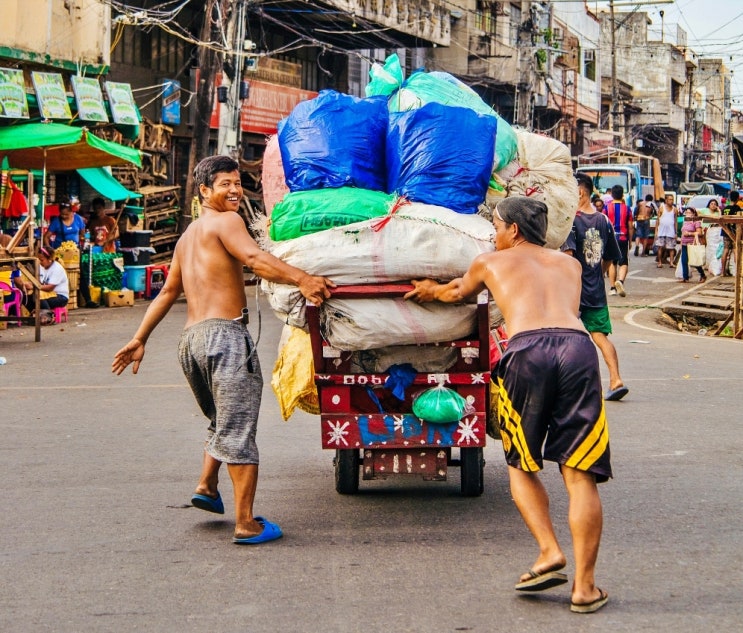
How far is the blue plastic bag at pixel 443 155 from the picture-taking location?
5.64m

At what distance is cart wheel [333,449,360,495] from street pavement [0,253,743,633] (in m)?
0.12

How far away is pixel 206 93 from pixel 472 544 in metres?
18.8

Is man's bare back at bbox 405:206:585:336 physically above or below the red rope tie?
below

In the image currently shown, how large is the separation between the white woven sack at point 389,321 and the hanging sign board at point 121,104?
56.0 feet

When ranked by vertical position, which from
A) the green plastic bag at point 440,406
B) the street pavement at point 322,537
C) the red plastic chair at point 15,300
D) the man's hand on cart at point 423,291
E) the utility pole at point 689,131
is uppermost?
the utility pole at point 689,131

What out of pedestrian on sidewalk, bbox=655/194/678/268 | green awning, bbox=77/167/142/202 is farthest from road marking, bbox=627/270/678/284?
green awning, bbox=77/167/142/202

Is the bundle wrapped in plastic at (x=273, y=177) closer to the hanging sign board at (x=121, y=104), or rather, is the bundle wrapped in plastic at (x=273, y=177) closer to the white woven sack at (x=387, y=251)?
the white woven sack at (x=387, y=251)

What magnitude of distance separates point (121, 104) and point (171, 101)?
16.4 feet

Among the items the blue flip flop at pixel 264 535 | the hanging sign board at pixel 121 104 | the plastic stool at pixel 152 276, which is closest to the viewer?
the blue flip flop at pixel 264 535

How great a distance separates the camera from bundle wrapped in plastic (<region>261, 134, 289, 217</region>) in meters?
6.25

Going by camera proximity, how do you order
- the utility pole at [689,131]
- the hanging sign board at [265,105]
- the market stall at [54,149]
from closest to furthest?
1. the market stall at [54,149]
2. the hanging sign board at [265,105]
3. the utility pole at [689,131]

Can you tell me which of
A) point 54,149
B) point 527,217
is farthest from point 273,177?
point 54,149

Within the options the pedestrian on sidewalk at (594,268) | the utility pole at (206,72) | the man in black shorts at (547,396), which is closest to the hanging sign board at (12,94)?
the utility pole at (206,72)

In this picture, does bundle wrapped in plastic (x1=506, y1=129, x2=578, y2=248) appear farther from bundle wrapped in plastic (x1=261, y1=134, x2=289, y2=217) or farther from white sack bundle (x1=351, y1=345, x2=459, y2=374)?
bundle wrapped in plastic (x1=261, y1=134, x2=289, y2=217)
